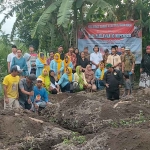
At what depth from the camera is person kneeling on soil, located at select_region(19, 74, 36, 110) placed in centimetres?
1114

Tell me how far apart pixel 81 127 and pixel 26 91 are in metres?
1.93

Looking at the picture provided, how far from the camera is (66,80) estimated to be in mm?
15664

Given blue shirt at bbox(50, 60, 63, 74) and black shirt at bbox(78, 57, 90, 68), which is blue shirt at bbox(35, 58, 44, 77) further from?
black shirt at bbox(78, 57, 90, 68)

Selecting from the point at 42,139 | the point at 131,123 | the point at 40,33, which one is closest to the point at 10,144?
the point at 42,139

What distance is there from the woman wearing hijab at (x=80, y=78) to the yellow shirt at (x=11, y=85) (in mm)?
4749

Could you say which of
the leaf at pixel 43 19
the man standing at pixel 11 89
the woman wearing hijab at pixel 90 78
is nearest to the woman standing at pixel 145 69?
the woman wearing hijab at pixel 90 78

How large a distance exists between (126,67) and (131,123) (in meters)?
7.13

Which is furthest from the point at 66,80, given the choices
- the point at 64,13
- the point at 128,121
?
the point at 128,121

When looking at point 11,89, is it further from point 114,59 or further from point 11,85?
point 114,59

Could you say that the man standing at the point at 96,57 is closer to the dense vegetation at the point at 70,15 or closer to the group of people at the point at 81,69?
the group of people at the point at 81,69

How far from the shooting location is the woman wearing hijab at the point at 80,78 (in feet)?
51.9

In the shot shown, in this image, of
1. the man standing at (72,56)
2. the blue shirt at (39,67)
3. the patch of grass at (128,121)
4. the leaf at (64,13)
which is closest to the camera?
the patch of grass at (128,121)

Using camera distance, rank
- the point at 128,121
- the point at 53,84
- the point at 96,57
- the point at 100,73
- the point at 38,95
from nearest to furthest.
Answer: the point at 128,121 < the point at 38,95 < the point at 53,84 < the point at 100,73 < the point at 96,57

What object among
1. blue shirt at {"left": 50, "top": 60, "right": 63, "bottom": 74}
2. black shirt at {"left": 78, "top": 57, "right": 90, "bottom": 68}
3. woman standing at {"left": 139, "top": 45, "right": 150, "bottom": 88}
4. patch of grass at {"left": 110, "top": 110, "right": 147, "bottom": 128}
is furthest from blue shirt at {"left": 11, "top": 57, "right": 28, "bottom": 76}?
patch of grass at {"left": 110, "top": 110, "right": 147, "bottom": 128}
